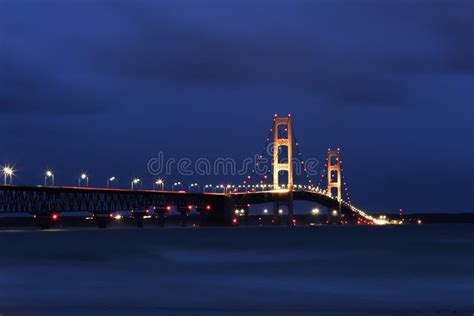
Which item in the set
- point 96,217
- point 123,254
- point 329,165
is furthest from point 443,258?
point 329,165

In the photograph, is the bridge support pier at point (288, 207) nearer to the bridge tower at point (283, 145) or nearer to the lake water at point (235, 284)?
the bridge tower at point (283, 145)

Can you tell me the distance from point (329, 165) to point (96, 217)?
6429cm

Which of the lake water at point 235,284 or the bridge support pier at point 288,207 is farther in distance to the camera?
the bridge support pier at point 288,207

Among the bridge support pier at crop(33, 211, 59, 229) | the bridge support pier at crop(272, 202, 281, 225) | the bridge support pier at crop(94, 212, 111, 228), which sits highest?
the bridge support pier at crop(272, 202, 281, 225)

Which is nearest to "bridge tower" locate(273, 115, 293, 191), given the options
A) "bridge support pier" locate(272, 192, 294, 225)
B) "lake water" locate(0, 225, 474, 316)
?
"bridge support pier" locate(272, 192, 294, 225)

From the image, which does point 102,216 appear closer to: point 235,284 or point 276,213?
point 276,213

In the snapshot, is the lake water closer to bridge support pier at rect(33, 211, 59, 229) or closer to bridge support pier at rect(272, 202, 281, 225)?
bridge support pier at rect(33, 211, 59, 229)

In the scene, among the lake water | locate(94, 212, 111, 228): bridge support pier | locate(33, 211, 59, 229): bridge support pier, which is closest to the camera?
the lake water

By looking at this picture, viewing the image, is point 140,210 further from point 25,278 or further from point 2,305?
point 2,305

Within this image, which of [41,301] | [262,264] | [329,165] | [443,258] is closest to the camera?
[41,301]

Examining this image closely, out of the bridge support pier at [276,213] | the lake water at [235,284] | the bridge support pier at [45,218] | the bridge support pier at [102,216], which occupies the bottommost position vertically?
the lake water at [235,284]

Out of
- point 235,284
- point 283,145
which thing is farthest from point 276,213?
point 235,284

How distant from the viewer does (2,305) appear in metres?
30.6

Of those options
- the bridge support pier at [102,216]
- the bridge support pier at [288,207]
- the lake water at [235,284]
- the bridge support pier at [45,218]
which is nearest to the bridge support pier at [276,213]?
the bridge support pier at [288,207]
